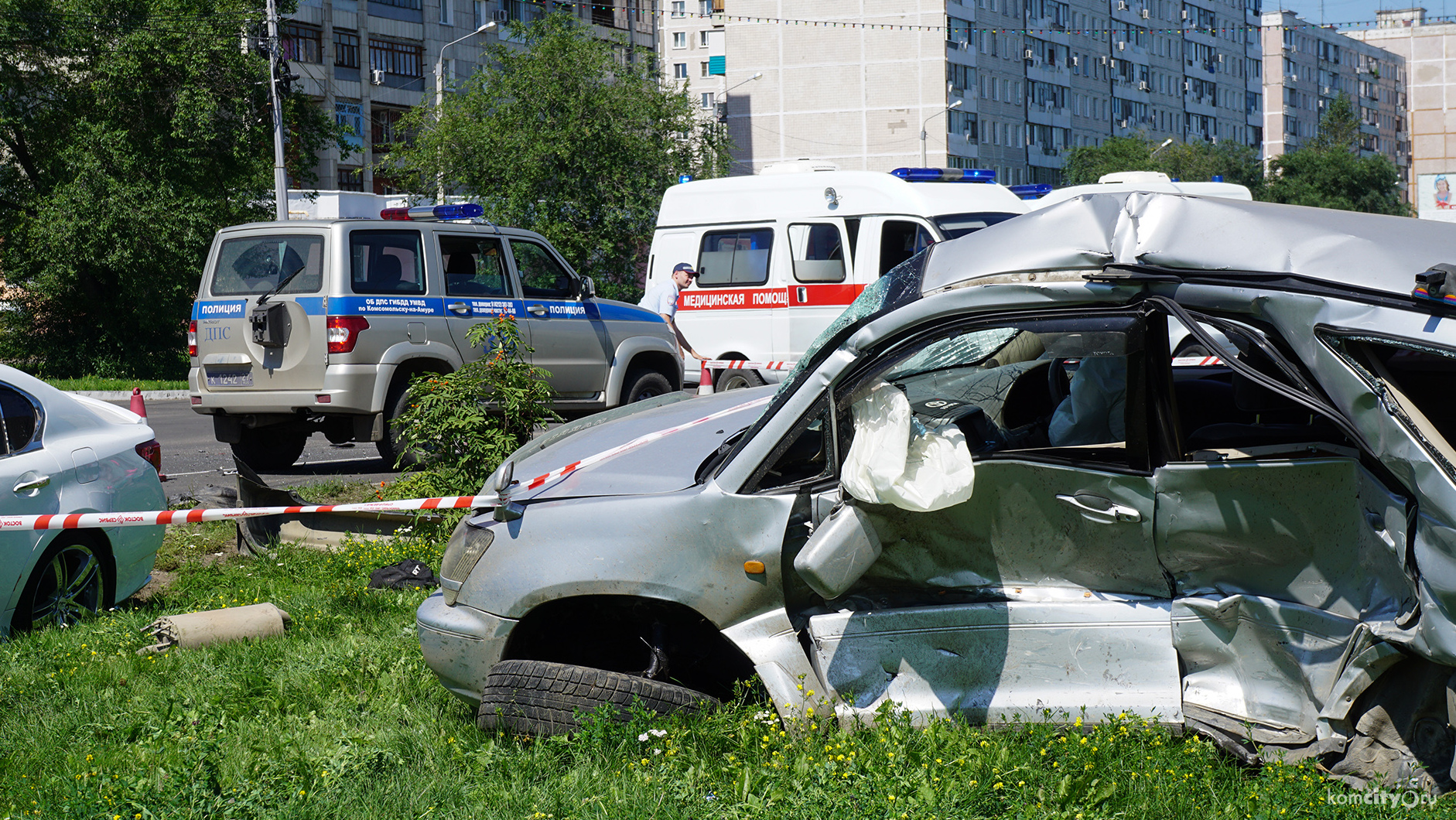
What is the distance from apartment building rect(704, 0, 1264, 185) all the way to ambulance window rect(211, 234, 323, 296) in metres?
62.2

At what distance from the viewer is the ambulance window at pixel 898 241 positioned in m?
13.3

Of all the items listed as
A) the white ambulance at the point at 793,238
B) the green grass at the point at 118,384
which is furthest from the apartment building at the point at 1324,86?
the white ambulance at the point at 793,238

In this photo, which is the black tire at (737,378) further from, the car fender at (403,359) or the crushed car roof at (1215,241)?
the crushed car roof at (1215,241)

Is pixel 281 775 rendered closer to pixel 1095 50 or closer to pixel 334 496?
pixel 334 496

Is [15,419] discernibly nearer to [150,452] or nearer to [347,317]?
[150,452]

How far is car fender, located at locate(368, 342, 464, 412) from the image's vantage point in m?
10.5

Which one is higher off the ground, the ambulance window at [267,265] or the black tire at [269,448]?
the ambulance window at [267,265]

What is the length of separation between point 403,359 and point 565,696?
706 centimetres

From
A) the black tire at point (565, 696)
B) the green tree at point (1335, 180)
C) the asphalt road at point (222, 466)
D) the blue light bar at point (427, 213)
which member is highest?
the green tree at point (1335, 180)

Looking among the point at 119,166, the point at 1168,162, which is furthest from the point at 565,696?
the point at 1168,162

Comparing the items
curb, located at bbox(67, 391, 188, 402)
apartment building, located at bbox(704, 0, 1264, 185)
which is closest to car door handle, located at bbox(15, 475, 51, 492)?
curb, located at bbox(67, 391, 188, 402)

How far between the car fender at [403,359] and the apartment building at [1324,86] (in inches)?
4197
